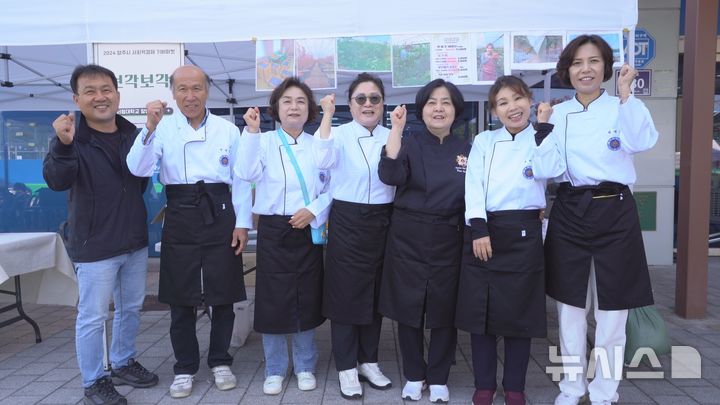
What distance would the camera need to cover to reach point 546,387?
3.03 metres

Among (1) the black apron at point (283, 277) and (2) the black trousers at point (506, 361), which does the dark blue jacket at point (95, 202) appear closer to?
(1) the black apron at point (283, 277)

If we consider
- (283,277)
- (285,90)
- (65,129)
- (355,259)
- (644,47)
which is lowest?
(283,277)

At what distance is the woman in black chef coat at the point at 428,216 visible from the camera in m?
2.65

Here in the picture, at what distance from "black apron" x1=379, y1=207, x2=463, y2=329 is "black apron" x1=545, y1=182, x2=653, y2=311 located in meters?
0.54

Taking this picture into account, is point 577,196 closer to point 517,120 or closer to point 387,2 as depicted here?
point 517,120

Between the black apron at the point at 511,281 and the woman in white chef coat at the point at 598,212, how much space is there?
16cm

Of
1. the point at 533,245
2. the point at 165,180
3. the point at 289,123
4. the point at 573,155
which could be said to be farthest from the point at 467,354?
the point at 165,180

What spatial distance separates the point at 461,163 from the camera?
2680mm

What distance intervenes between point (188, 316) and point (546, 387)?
210 cm

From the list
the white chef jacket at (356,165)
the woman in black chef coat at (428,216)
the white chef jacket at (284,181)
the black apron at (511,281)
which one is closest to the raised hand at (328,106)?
the white chef jacket at (356,165)

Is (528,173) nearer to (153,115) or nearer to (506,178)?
(506,178)

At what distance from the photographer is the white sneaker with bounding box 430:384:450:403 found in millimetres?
2770

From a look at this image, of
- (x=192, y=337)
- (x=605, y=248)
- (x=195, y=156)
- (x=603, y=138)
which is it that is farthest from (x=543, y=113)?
(x=192, y=337)

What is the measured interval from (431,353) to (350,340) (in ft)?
1.48
